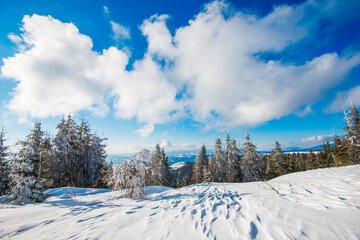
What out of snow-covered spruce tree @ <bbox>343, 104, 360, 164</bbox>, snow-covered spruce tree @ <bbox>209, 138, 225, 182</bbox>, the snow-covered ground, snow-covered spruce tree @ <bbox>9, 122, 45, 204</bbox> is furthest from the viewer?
snow-covered spruce tree @ <bbox>209, 138, 225, 182</bbox>

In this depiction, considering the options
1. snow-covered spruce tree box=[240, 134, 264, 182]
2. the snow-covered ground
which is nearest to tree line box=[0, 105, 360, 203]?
snow-covered spruce tree box=[240, 134, 264, 182]

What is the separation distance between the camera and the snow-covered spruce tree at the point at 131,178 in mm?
6730

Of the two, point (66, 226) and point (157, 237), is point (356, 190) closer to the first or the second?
point (157, 237)

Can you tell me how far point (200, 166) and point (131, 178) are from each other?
26.0 m

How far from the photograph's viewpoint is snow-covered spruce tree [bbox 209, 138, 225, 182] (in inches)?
1059

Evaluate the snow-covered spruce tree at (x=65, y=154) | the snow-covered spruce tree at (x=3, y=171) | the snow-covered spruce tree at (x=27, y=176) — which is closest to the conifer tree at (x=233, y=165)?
the snow-covered spruce tree at (x=65, y=154)

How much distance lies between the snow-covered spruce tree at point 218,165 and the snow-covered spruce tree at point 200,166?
1.85 meters

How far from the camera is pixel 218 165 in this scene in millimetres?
27125

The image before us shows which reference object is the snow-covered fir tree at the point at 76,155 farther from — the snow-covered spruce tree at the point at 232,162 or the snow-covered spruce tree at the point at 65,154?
the snow-covered spruce tree at the point at 232,162

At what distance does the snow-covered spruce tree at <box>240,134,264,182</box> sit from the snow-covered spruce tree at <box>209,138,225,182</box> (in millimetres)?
4352

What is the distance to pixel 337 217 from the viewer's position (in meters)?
2.74

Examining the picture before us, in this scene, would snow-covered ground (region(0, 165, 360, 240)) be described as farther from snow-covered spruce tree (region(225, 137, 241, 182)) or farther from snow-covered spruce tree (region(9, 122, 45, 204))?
snow-covered spruce tree (region(225, 137, 241, 182))

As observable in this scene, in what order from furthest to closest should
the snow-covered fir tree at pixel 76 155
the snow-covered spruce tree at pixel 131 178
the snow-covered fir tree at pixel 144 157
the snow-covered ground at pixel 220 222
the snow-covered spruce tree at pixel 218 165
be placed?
the snow-covered spruce tree at pixel 218 165, the snow-covered fir tree at pixel 76 155, the snow-covered fir tree at pixel 144 157, the snow-covered spruce tree at pixel 131 178, the snow-covered ground at pixel 220 222

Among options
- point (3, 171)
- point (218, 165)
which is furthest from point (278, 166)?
point (3, 171)
